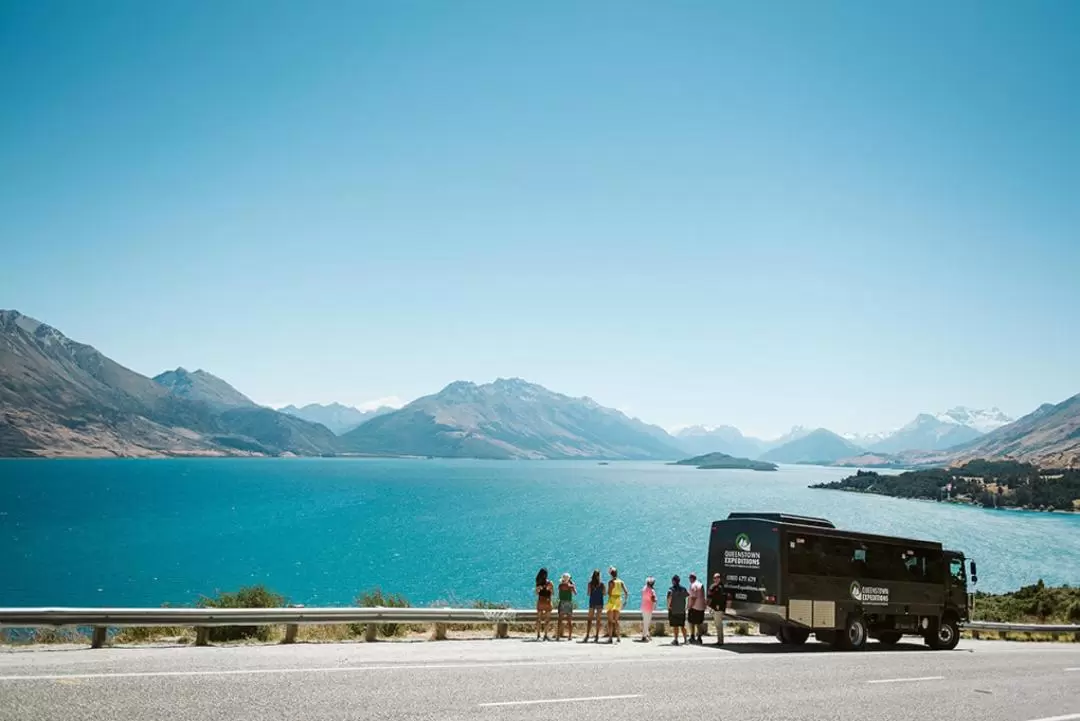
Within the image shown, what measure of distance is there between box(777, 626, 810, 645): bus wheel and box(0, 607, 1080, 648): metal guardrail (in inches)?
257

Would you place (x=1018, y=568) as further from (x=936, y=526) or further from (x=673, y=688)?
(x=673, y=688)

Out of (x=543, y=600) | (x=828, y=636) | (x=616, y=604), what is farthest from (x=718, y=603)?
Answer: (x=543, y=600)

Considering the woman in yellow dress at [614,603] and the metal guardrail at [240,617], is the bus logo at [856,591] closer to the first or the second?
the woman in yellow dress at [614,603]

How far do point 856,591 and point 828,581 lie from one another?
1.55 meters

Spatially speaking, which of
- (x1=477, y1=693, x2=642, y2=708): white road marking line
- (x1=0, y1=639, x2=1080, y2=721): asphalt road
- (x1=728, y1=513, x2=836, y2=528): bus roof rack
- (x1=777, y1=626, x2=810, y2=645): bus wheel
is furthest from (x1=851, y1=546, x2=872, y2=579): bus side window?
(x1=477, y1=693, x2=642, y2=708): white road marking line

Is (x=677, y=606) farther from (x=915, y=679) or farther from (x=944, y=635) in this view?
(x=944, y=635)

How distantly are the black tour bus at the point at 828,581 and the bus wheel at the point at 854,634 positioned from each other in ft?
0.10

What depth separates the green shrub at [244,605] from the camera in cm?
1825

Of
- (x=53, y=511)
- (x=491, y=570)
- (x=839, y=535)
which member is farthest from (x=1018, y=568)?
(x=53, y=511)

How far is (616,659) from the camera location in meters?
17.2

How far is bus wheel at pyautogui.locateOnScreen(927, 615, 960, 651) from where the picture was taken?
25672 millimetres

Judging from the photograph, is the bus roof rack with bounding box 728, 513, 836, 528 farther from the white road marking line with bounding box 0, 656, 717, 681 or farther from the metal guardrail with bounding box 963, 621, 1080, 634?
the metal guardrail with bounding box 963, 621, 1080, 634

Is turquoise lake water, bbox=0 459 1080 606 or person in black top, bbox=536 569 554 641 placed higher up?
person in black top, bbox=536 569 554 641

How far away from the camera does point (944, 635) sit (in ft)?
85.7
